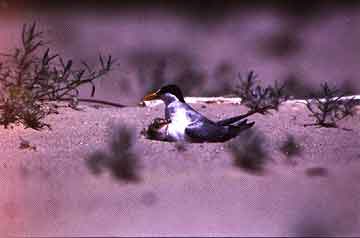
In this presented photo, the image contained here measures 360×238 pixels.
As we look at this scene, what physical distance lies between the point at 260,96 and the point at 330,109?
2.71ft

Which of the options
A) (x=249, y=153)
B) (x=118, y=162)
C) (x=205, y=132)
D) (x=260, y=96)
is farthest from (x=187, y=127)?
(x=260, y=96)

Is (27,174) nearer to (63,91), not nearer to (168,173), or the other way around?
(168,173)

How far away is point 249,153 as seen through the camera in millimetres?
4297

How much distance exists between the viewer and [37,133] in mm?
5004

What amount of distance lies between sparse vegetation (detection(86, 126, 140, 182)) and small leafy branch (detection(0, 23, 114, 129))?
38.8 inches

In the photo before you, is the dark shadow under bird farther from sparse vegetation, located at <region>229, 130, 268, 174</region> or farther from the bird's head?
sparse vegetation, located at <region>229, 130, 268, 174</region>

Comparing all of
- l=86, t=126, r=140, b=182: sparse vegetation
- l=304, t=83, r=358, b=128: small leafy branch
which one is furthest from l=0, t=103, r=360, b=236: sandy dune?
l=304, t=83, r=358, b=128: small leafy branch

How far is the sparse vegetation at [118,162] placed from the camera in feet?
12.6

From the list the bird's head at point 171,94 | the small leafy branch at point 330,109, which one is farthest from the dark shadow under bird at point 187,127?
the small leafy branch at point 330,109

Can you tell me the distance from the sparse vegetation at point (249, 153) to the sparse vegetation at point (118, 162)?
71cm

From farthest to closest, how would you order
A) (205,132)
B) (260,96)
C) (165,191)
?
(260,96)
(205,132)
(165,191)

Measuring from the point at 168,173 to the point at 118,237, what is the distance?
1005 millimetres

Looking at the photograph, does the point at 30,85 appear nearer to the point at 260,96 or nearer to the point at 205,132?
the point at 205,132

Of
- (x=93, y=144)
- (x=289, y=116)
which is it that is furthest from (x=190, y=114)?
(x=289, y=116)
